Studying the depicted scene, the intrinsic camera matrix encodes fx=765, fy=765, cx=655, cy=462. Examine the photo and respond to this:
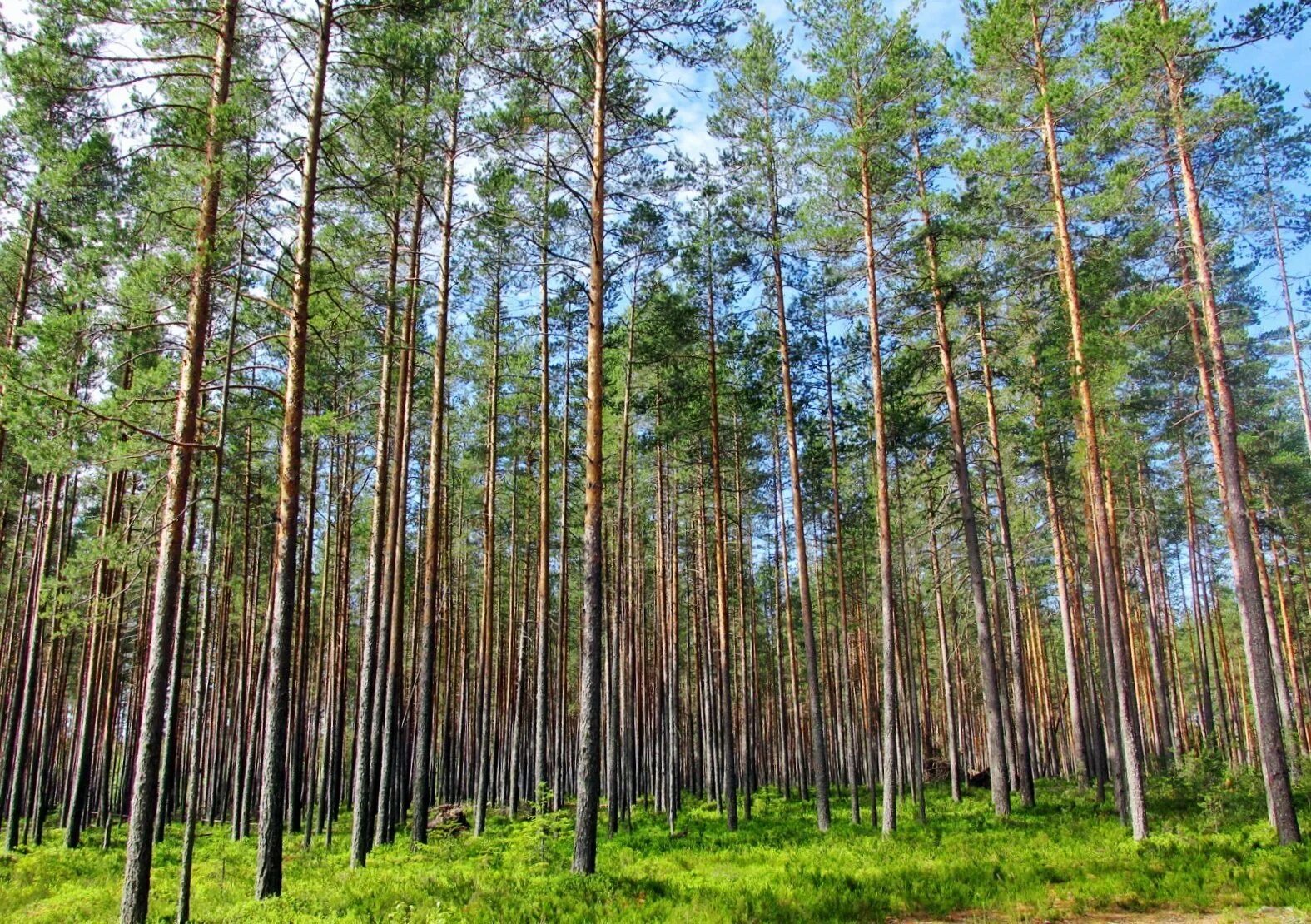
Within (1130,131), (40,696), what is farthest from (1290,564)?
(40,696)

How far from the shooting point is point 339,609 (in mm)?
22047

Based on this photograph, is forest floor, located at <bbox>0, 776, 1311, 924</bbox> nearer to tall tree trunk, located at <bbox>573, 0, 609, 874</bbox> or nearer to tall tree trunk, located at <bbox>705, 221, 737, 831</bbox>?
tall tree trunk, located at <bbox>573, 0, 609, 874</bbox>

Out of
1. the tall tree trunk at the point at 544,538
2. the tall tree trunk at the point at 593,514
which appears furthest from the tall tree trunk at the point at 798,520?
the tall tree trunk at the point at 593,514

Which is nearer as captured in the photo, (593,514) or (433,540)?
(593,514)

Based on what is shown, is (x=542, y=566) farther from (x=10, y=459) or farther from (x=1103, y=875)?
(x=10, y=459)

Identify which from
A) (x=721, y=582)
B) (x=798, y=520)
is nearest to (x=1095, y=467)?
(x=798, y=520)

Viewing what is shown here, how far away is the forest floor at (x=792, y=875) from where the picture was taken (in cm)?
825

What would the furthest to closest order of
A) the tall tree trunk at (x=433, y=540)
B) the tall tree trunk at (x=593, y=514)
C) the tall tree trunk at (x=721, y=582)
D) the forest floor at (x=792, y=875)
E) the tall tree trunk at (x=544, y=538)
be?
1. the tall tree trunk at (x=721, y=582)
2. the tall tree trunk at (x=544, y=538)
3. the tall tree trunk at (x=433, y=540)
4. the tall tree trunk at (x=593, y=514)
5. the forest floor at (x=792, y=875)

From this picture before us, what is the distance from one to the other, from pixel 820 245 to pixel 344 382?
12.4m

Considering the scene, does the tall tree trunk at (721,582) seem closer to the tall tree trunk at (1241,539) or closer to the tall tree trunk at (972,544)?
the tall tree trunk at (972,544)

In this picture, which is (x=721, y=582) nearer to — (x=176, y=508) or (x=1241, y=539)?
(x=1241, y=539)

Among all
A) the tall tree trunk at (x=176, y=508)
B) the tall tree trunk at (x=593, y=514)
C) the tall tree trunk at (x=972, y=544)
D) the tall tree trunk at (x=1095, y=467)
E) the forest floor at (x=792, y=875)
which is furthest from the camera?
the tall tree trunk at (x=972, y=544)

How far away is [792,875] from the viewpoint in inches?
399

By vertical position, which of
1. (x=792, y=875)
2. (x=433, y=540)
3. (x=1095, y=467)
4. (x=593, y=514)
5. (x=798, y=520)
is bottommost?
(x=792, y=875)
